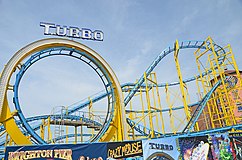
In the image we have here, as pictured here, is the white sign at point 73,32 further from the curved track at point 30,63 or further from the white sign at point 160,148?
the white sign at point 160,148

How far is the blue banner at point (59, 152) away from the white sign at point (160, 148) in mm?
1103

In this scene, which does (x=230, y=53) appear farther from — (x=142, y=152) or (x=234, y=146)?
(x=142, y=152)

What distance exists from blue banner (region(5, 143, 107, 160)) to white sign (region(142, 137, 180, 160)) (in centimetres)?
110

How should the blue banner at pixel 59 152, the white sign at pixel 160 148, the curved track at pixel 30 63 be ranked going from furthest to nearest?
1. the curved track at pixel 30 63
2. the white sign at pixel 160 148
3. the blue banner at pixel 59 152

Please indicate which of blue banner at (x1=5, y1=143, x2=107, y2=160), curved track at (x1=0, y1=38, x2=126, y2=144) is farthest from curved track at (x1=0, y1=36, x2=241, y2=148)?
blue banner at (x1=5, y1=143, x2=107, y2=160)

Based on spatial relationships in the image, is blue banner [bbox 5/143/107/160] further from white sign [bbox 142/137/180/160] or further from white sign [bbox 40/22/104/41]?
white sign [bbox 40/22/104/41]

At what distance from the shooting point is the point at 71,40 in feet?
36.5

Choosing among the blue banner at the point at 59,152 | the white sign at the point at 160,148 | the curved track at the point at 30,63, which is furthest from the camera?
the curved track at the point at 30,63

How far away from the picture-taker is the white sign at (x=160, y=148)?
5699 mm

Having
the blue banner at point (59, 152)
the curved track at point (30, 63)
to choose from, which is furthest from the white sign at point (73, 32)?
the blue banner at point (59, 152)

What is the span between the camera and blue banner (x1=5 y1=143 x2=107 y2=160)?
4969 mm

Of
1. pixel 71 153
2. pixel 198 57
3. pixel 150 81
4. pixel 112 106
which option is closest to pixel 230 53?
pixel 198 57

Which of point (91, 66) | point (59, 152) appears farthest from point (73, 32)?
point (59, 152)

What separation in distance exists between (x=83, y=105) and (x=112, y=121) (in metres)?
6.21
